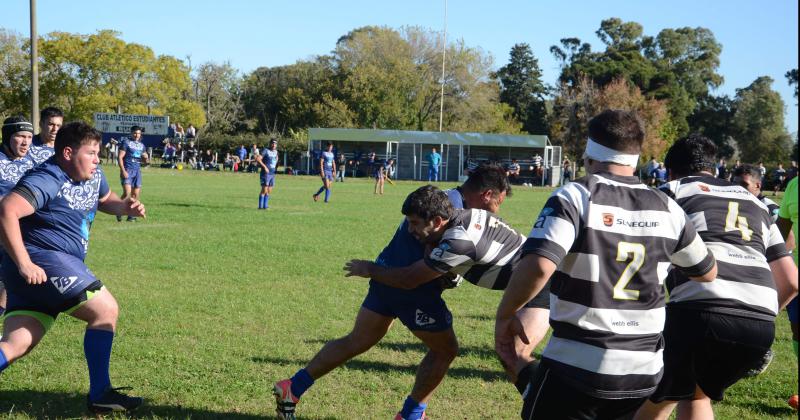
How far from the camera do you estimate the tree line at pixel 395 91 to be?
55.2 metres

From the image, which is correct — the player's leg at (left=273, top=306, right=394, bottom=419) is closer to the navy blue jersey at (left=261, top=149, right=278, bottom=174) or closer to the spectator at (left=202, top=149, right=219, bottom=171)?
the navy blue jersey at (left=261, top=149, right=278, bottom=174)

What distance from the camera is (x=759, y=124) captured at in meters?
67.6

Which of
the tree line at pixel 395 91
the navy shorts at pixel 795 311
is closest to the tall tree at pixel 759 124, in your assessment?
the tree line at pixel 395 91

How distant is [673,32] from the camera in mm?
77562

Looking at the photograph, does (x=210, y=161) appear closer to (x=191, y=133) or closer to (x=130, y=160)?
(x=191, y=133)

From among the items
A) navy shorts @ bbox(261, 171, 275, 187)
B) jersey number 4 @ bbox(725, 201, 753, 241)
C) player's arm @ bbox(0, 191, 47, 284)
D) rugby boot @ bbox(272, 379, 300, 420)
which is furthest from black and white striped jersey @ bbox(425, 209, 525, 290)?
navy shorts @ bbox(261, 171, 275, 187)

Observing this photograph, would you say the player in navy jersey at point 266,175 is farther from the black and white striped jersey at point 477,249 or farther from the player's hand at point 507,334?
the player's hand at point 507,334

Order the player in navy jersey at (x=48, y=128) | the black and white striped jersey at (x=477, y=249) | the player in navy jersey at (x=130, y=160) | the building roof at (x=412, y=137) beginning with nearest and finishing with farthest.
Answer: the black and white striped jersey at (x=477, y=249)
the player in navy jersey at (x=48, y=128)
the player in navy jersey at (x=130, y=160)
the building roof at (x=412, y=137)

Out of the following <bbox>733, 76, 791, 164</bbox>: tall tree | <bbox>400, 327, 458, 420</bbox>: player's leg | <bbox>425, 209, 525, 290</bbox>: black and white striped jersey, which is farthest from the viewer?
<bbox>733, 76, 791, 164</bbox>: tall tree

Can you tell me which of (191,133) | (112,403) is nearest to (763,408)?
(112,403)

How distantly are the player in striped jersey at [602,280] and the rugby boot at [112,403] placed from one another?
9.54 ft

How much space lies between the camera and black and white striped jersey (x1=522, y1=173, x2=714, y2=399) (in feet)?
9.92

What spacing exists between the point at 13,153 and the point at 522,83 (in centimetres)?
7960

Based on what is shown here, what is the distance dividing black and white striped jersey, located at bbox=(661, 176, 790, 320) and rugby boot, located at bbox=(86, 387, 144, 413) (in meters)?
3.44
